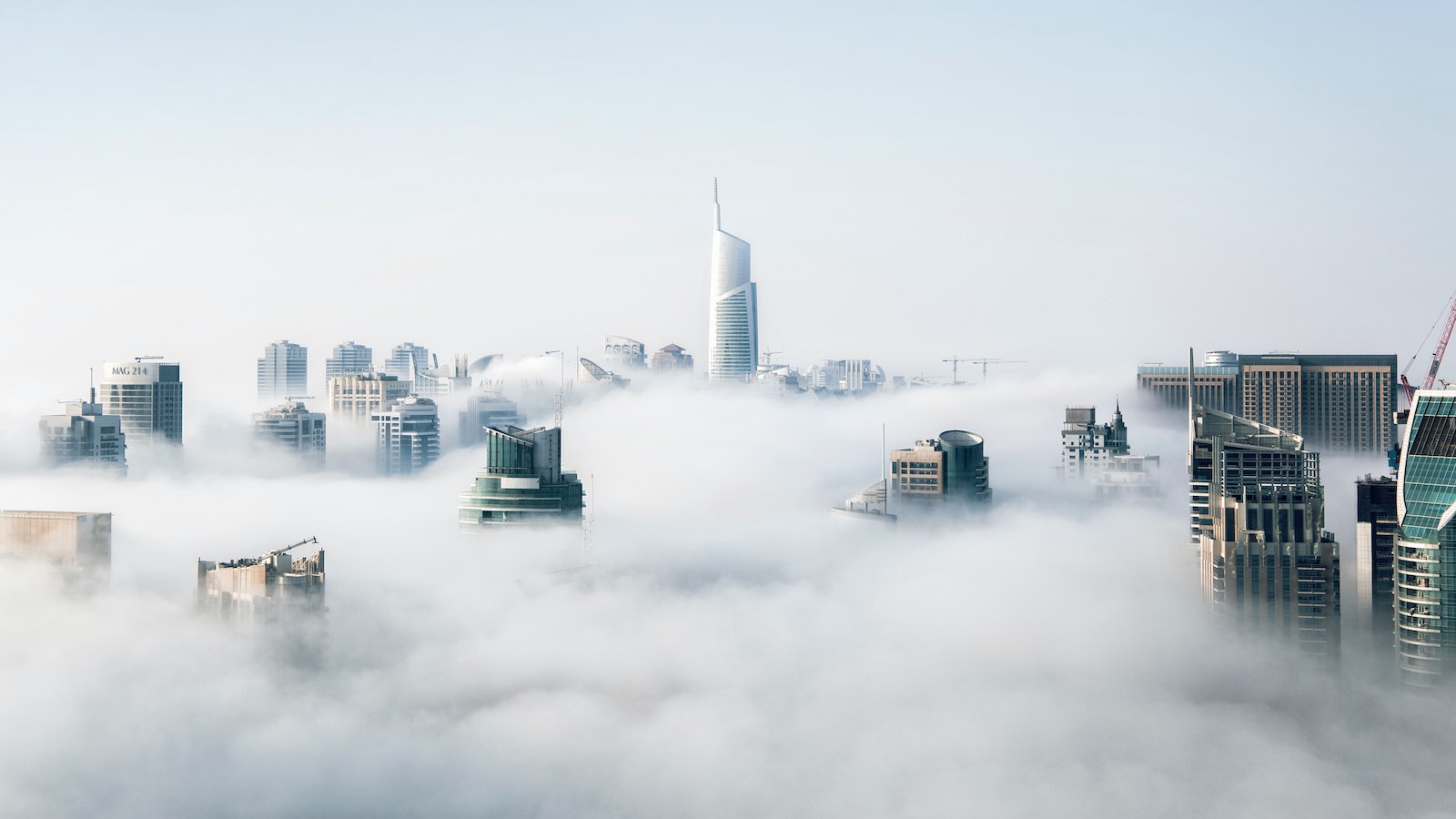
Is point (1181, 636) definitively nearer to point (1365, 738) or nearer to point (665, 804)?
point (1365, 738)

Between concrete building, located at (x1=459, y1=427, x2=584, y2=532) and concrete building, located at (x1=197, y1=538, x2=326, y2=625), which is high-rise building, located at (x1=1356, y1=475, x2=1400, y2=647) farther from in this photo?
concrete building, located at (x1=197, y1=538, x2=326, y2=625)

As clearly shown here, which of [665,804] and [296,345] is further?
[296,345]

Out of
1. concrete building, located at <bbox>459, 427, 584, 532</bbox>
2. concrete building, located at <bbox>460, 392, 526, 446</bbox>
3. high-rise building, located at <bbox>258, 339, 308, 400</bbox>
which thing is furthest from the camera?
high-rise building, located at <bbox>258, 339, 308, 400</bbox>

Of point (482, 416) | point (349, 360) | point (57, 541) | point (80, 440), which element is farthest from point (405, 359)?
point (57, 541)

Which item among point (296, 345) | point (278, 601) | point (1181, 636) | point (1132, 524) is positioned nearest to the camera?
point (278, 601)

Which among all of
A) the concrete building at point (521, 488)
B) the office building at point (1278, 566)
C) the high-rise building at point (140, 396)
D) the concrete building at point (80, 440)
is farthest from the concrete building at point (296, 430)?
the office building at point (1278, 566)

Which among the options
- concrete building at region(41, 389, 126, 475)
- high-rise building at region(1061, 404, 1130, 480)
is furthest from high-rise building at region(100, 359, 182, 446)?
high-rise building at region(1061, 404, 1130, 480)

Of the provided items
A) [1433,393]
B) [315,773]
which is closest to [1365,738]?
[1433,393]

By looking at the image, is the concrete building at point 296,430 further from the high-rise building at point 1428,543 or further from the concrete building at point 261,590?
the high-rise building at point 1428,543
